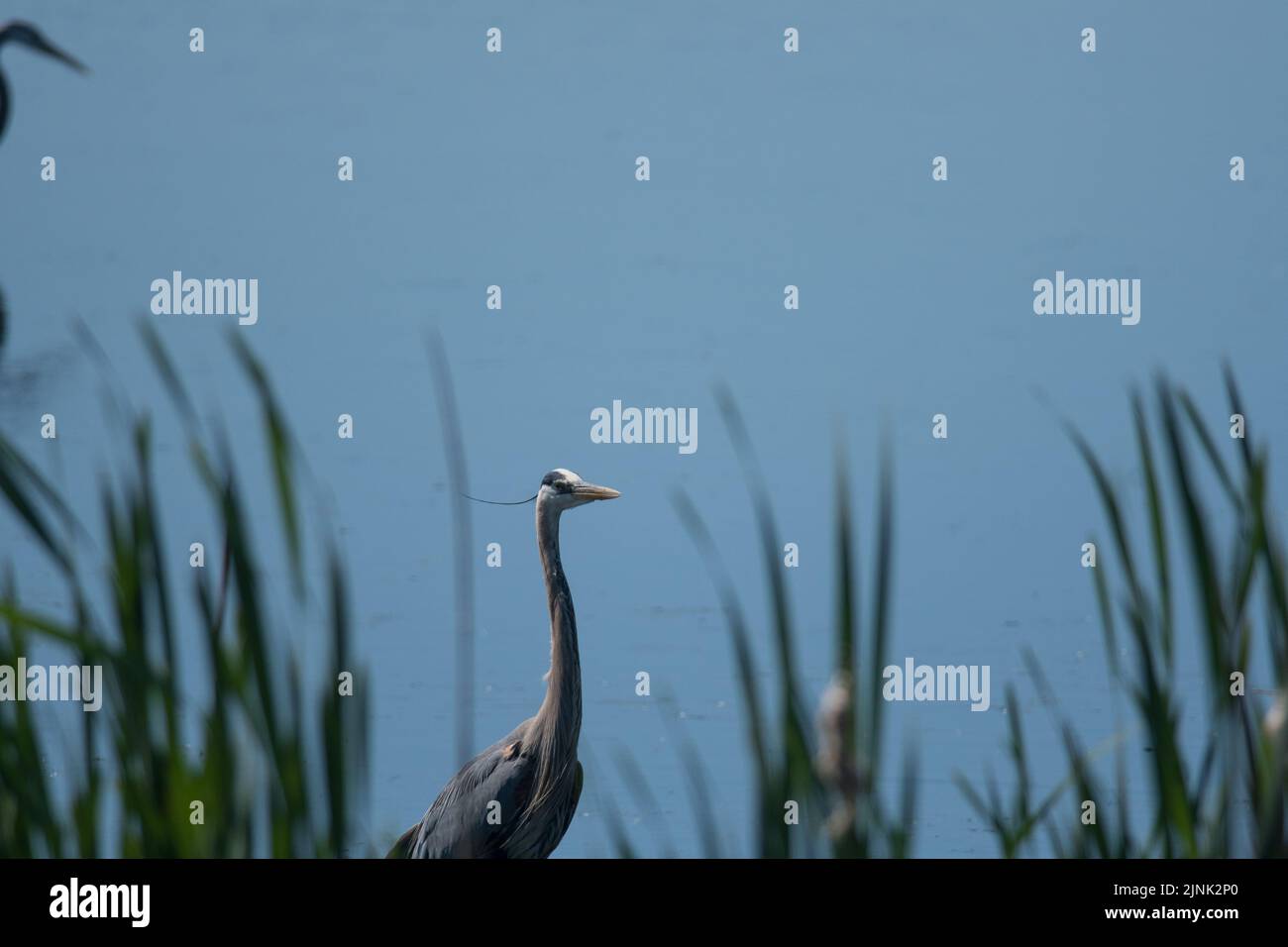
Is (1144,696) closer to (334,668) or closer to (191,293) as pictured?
(334,668)

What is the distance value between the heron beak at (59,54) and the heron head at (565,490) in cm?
158

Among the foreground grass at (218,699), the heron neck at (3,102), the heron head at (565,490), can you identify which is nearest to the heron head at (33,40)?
the heron neck at (3,102)

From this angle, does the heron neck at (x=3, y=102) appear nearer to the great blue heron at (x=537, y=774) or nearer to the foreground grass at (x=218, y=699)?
the great blue heron at (x=537, y=774)

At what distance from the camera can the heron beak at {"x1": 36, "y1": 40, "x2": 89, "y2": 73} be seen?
2.72 metres

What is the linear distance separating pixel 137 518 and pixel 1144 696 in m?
0.98

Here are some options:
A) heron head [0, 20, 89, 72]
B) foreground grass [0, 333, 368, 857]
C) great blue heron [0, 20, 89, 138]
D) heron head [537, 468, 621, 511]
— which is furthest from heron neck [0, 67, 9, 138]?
foreground grass [0, 333, 368, 857]

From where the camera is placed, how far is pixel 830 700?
2.18ft

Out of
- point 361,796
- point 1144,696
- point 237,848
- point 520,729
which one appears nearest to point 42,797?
point 237,848

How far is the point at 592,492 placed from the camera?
7.75 ft

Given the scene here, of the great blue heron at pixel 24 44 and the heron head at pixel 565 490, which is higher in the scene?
the great blue heron at pixel 24 44

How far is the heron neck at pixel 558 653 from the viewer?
241 centimetres

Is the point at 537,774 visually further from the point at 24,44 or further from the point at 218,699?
the point at 24,44

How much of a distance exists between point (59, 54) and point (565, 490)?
5.53 ft

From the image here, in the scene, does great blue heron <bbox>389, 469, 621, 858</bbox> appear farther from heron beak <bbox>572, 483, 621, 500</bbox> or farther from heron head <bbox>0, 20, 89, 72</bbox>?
heron head <bbox>0, 20, 89, 72</bbox>
